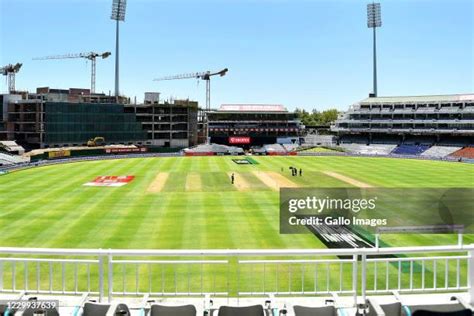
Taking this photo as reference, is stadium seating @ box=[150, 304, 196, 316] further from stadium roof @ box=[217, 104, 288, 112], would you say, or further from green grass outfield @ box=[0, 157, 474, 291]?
stadium roof @ box=[217, 104, 288, 112]

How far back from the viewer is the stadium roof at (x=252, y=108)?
139m

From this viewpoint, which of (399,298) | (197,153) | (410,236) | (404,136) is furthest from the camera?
(404,136)

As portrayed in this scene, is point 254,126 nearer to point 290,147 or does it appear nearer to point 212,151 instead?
point 290,147

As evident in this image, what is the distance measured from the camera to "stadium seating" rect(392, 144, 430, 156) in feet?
361

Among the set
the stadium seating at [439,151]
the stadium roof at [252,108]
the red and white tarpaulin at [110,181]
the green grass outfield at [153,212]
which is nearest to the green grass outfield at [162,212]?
the green grass outfield at [153,212]

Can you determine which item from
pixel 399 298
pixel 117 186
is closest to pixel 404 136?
pixel 117 186

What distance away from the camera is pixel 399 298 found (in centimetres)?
916

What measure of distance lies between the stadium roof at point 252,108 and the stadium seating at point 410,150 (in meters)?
36.4

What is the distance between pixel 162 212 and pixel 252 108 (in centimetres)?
10833

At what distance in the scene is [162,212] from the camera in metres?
34.2

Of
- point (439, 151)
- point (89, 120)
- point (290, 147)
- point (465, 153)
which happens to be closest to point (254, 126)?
point (290, 147)

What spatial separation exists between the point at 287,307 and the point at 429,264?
576 inches

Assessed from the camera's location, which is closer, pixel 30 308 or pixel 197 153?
pixel 30 308

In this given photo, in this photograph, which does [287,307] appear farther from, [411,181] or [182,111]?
[182,111]
